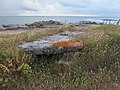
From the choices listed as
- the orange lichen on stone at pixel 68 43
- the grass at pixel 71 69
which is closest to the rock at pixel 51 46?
the orange lichen on stone at pixel 68 43

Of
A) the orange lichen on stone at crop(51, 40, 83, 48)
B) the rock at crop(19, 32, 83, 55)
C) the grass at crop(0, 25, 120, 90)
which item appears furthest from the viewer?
the orange lichen on stone at crop(51, 40, 83, 48)

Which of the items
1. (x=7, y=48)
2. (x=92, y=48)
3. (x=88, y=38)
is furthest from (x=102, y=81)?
(x=7, y=48)

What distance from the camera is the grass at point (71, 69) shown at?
5.84m

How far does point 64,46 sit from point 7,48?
138 centimetres

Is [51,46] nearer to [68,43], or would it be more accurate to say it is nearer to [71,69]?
[68,43]

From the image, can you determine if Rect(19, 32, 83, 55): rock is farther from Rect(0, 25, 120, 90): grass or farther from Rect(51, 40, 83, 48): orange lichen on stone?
Rect(0, 25, 120, 90): grass

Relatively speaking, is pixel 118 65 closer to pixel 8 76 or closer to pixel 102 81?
pixel 102 81

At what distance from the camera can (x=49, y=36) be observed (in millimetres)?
7938

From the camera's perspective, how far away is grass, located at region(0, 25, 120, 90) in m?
5.84

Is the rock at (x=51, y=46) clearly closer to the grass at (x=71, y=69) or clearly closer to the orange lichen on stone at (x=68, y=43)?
the orange lichen on stone at (x=68, y=43)

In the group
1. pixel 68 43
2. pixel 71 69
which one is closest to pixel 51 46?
pixel 68 43

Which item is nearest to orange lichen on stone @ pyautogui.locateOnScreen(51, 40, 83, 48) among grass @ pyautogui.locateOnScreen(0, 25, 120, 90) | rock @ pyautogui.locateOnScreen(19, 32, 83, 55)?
rock @ pyautogui.locateOnScreen(19, 32, 83, 55)

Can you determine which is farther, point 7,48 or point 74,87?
point 7,48

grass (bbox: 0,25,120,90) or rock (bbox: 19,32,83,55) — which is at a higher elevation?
rock (bbox: 19,32,83,55)
